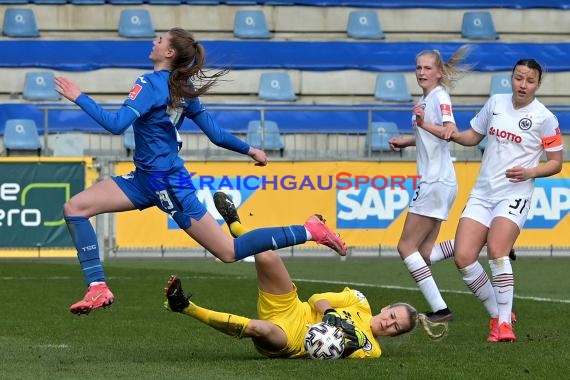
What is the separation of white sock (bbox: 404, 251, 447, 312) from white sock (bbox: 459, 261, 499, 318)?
344 mm

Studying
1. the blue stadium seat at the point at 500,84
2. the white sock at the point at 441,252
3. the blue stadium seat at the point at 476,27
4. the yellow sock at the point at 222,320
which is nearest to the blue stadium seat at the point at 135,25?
the blue stadium seat at the point at 476,27

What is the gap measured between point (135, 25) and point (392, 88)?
4.82m

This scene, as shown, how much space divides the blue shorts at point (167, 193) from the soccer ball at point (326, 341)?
1.08 metres

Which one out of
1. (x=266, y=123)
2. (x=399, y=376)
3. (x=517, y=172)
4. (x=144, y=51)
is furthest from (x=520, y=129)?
(x=144, y=51)

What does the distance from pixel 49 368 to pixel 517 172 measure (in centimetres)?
364

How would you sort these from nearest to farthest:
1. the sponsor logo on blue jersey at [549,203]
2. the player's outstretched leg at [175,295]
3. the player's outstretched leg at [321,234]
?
the player's outstretched leg at [175,295]
the player's outstretched leg at [321,234]
the sponsor logo on blue jersey at [549,203]

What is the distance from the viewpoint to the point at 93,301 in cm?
855

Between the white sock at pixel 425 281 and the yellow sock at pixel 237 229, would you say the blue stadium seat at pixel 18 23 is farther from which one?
the yellow sock at pixel 237 229

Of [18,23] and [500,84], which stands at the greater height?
[18,23]

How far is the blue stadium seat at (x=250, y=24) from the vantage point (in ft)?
82.6

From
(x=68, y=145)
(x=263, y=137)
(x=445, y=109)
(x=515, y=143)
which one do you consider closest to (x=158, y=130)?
(x=445, y=109)

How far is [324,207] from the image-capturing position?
1959 cm

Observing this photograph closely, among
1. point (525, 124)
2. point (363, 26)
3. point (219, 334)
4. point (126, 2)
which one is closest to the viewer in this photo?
point (525, 124)

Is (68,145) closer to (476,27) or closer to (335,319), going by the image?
(476,27)
